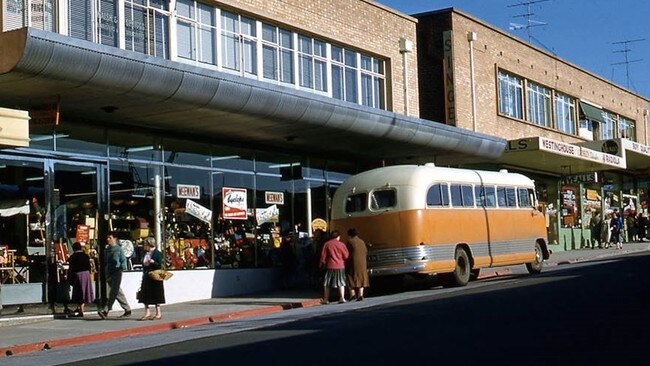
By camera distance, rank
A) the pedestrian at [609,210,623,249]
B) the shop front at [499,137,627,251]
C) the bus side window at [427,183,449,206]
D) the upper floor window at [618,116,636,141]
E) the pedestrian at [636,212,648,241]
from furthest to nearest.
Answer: the upper floor window at [618,116,636,141] → the pedestrian at [636,212,648,241] → the pedestrian at [609,210,623,249] → the shop front at [499,137,627,251] → the bus side window at [427,183,449,206]

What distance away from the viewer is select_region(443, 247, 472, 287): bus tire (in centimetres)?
2483

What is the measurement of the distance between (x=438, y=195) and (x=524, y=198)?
5053 mm

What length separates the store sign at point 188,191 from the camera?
23984 mm

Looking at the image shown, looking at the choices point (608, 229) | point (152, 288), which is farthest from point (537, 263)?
point (608, 229)

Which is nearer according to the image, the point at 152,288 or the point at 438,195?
the point at 152,288

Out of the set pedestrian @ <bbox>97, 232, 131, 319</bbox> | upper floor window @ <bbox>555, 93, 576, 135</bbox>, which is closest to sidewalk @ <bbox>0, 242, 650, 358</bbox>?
pedestrian @ <bbox>97, 232, 131, 319</bbox>

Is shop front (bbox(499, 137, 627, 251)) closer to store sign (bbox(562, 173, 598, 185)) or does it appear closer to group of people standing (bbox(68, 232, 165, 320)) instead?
store sign (bbox(562, 173, 598, 185))

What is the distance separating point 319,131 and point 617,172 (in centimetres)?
3126

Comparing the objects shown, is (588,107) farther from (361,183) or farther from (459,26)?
(361,183)

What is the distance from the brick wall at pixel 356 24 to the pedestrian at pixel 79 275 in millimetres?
7428

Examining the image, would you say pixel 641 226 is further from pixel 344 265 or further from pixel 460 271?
pixel 344 265

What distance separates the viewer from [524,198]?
93.7 ft

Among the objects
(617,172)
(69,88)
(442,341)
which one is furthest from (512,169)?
(442,341)

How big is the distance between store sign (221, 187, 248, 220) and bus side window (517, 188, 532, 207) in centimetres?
791
